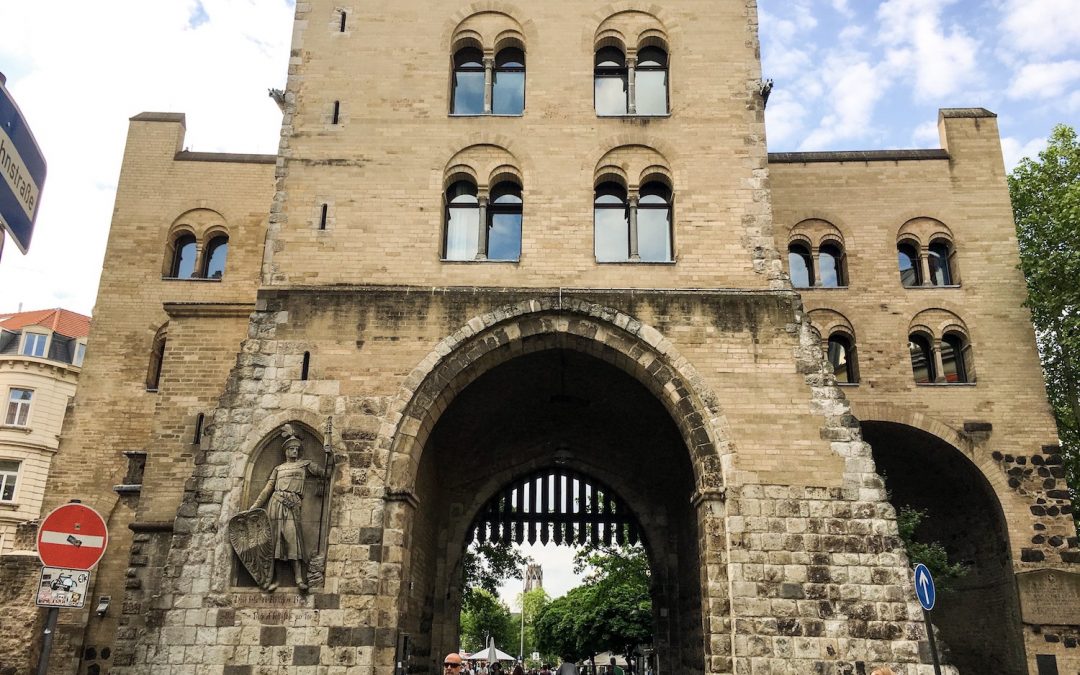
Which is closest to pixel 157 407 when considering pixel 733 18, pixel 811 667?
pixel 811 667

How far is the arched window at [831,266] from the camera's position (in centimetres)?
1772

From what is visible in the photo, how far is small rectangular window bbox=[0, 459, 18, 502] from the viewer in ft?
93.7

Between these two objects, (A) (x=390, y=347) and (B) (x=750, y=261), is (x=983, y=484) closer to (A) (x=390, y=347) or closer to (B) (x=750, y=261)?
(B) (x=750, y=261)

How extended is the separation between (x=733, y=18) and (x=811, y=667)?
1078 cm

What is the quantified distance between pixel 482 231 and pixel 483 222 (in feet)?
0.53

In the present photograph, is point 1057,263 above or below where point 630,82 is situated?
below

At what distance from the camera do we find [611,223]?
13.9 m

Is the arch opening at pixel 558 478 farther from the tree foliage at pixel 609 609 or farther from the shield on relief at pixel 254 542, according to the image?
the tree foliage at pixel 609 609

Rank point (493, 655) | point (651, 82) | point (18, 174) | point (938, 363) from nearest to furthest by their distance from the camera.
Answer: point (18, 174) < point (651, 82) < point (938, 363) < point (493, 655)

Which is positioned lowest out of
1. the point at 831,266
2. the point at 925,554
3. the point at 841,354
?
the point at 925,554

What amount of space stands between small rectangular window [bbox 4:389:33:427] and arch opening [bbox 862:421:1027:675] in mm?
27794

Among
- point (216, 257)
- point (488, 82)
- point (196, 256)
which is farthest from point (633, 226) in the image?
point (196, 256)

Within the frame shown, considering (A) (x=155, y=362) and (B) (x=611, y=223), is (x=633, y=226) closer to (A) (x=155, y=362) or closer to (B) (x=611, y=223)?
(B) (x=611, y=223)

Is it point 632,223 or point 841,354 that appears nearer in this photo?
point 632,223
